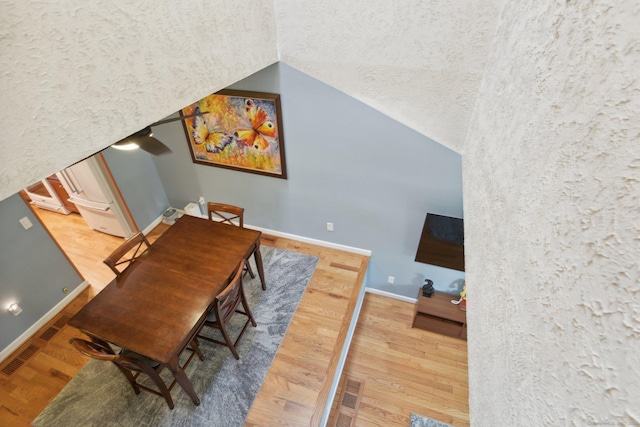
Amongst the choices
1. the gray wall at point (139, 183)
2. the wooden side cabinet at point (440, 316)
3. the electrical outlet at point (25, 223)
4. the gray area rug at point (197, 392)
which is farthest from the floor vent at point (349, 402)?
the electrical outlet at point (25, 223)

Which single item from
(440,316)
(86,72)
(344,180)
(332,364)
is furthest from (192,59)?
(440,316)

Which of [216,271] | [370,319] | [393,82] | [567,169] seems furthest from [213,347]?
[567,169]

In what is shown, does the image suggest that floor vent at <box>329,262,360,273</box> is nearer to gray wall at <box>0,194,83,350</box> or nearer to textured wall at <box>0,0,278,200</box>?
textured wall at <box>0,0,278,200</box>

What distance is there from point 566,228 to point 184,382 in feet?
8.92

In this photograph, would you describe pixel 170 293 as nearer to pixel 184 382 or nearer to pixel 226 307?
pixel 226 307

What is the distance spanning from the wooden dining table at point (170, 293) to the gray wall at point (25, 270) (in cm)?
138

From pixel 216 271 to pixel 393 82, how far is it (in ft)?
7.11

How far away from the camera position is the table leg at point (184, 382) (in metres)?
2.24

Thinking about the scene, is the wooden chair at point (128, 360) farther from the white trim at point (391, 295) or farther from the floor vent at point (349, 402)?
the white trim at point (391, 295)

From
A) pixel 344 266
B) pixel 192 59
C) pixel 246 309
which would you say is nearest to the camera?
pixel 192 59

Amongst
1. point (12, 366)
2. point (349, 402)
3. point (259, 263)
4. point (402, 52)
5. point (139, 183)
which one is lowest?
point (349, 402)

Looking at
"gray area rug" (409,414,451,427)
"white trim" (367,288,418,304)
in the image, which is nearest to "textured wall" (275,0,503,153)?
"white trim" (367,288,418,304)

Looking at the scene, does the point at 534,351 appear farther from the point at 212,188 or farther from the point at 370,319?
the point at 212,188

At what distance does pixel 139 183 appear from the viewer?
13.6 feet
